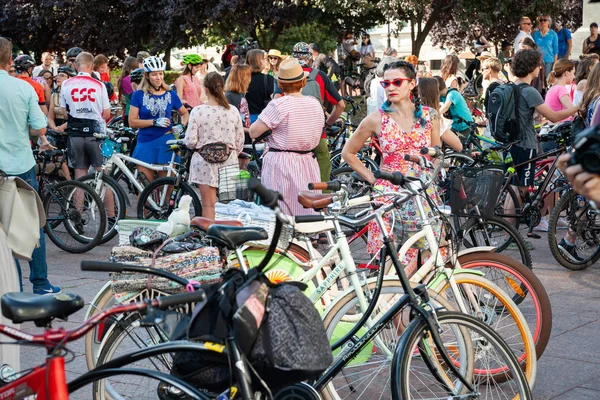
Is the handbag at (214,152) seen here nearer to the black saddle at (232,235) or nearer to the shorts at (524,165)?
the shorts at (524,165)

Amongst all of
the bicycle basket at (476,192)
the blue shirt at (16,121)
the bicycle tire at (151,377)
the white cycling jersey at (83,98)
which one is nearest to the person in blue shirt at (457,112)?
the white cycling jersey at (83,98)

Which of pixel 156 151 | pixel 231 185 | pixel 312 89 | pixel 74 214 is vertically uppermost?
pixel 312 89

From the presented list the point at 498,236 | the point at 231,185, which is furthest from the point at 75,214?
the point at 498,236

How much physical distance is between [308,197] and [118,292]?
1.08 meters

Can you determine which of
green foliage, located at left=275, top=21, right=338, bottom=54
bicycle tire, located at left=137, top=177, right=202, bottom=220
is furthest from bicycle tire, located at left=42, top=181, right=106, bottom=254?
green foliage, located at left=275, top=21, right=338, bottom=54

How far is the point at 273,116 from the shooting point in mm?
7512

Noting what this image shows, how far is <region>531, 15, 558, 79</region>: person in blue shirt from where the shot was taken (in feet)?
66.9

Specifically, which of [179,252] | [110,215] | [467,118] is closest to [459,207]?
[179,252]

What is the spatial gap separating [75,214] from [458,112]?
5.17m

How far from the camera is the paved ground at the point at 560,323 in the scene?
5586 millimetres

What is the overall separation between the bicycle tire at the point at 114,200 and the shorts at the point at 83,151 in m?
0.75

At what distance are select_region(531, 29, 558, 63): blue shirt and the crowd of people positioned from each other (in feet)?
23.0

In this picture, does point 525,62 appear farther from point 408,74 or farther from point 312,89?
point 408,74

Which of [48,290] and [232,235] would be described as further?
[48,290]
